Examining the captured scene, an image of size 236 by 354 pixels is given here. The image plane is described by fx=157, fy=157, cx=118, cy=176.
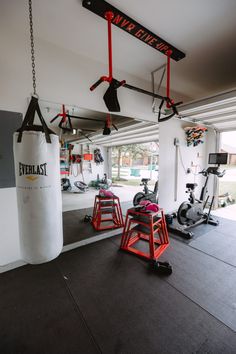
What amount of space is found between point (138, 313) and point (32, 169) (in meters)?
1.64

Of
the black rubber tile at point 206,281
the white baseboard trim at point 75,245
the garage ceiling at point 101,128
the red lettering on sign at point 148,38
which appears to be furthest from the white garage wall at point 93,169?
the black rubber tile at point 206,281

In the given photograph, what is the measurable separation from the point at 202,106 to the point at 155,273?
2905mm

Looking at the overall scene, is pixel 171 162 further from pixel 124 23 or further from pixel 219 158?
pixel 124 23

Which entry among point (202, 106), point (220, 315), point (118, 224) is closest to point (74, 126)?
point (118, 224)

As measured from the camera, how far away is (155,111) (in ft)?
11.3

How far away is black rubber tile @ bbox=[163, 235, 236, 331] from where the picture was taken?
1.57 metres

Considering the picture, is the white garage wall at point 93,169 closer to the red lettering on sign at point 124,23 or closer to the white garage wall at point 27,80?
the white garage wall at point 27,80

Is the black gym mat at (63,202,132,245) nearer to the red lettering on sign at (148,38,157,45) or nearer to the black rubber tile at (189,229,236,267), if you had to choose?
the black rubber tile at (189,229,236,267)

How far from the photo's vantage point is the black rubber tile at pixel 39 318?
4.08ft

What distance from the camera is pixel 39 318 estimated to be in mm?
1466

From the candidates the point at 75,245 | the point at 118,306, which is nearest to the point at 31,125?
the point at 118,306

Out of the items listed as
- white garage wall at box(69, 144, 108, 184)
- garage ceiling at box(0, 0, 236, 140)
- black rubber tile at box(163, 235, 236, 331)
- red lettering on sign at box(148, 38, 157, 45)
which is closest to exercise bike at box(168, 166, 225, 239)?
black rubber tile at box(163, 235, 236, 331)

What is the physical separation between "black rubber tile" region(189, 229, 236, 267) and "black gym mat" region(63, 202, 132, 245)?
1.79 m

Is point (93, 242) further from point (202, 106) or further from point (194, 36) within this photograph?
point (194, 36)
